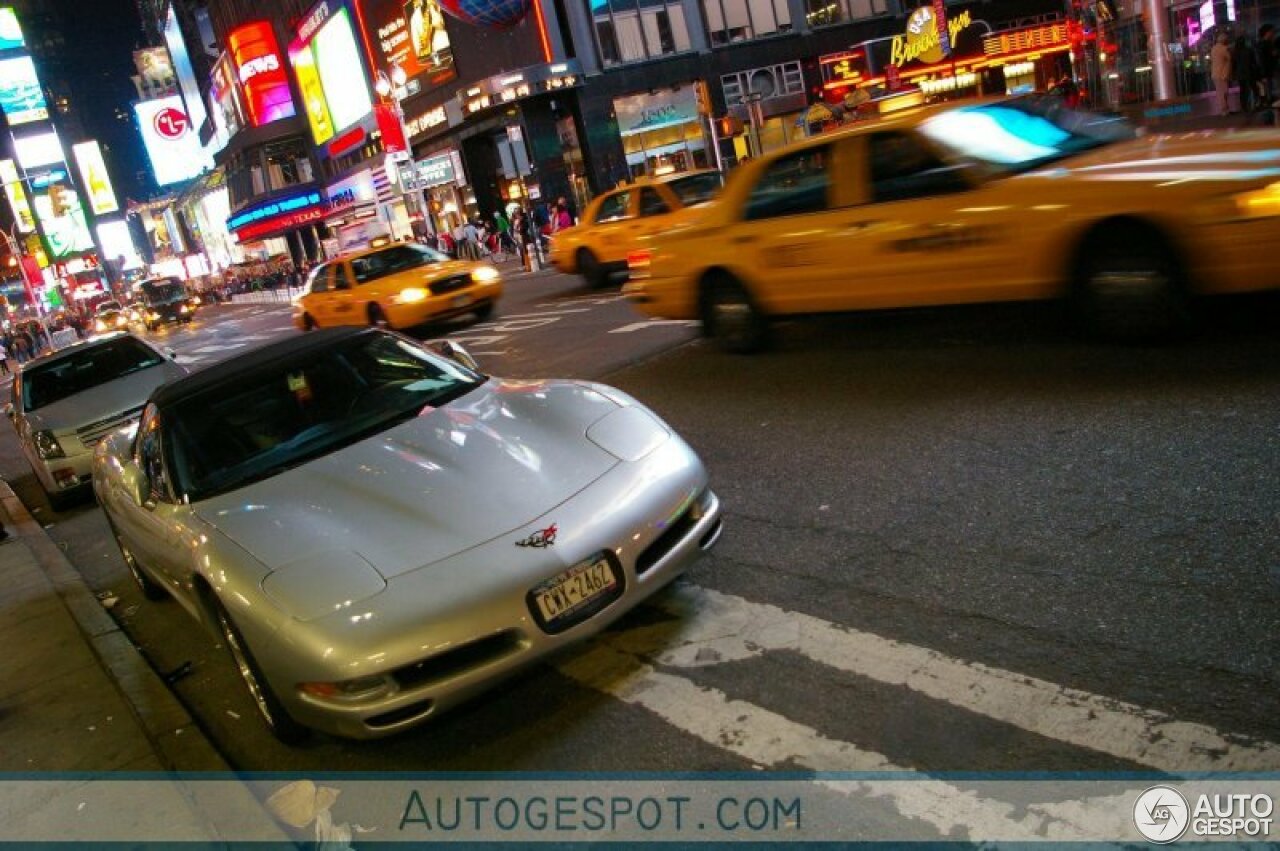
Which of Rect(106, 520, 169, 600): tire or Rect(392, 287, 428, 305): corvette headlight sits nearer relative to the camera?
Rect(106, 520, 169, 600): tire

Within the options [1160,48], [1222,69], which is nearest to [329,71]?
[1160,48]

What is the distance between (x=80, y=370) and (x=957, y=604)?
10327mm

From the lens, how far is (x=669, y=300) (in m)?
9.06

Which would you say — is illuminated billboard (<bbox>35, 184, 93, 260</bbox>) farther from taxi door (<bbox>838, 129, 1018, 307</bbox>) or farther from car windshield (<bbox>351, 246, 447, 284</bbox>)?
taxi door (<bbox>838, 129, 1018, 307</bbox>)

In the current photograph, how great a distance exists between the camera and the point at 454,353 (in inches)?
219

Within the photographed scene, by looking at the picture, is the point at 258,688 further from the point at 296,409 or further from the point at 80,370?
the point at 80,370

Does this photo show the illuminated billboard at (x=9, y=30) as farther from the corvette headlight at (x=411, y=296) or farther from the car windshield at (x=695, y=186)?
the car windshield at (x=695, y=186)

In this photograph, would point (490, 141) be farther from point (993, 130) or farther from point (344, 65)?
point (993, 130)

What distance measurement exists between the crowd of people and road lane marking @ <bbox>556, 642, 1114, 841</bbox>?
18.4m

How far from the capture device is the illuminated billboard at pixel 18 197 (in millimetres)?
107750

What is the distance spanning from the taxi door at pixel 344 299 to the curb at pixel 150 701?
9.33m

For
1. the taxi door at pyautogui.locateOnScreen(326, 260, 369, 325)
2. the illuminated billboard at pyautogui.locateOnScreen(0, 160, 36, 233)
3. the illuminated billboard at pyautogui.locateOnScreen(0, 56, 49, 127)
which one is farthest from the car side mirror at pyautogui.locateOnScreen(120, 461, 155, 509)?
the illuminated billboard at pyautogui.locateOnScreen(0, 56, 49, 127)

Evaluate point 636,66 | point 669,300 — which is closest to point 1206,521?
point 669,300

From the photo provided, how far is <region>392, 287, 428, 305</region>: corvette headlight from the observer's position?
49.7ft
